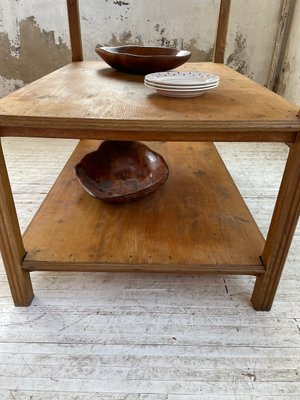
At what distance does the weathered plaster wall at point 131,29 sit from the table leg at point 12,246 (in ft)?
5.57

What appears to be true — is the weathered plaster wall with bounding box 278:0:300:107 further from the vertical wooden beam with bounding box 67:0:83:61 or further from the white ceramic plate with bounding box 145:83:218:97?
the white ceramic plate with bounding box 145:83:218:97

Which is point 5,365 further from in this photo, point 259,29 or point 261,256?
point 259,29

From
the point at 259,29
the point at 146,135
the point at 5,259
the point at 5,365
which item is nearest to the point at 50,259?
the point at 5,259

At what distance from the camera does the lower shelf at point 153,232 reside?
0.78 meters

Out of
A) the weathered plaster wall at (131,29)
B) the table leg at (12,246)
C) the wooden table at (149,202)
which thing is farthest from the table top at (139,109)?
the weathered plaster wall at (131,29)

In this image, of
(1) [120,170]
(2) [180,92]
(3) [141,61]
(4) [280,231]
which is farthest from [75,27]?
(4) [280,231]

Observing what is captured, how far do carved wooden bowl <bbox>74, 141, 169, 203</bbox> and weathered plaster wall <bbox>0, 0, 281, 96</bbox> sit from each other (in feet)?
4.10

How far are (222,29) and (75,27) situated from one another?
1.93ft

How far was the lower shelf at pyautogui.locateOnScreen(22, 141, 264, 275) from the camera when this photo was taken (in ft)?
2.56

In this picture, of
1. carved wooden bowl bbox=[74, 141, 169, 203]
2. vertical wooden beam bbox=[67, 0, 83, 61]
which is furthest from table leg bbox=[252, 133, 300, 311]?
vertical wooden beam bbox=[67, 0, 83, 61]

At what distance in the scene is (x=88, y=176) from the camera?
3.56 ft

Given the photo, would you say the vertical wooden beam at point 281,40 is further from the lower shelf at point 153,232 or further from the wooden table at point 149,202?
the lower shelf at point 153,232

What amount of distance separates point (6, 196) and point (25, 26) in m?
1.78

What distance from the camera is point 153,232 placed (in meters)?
0.88
